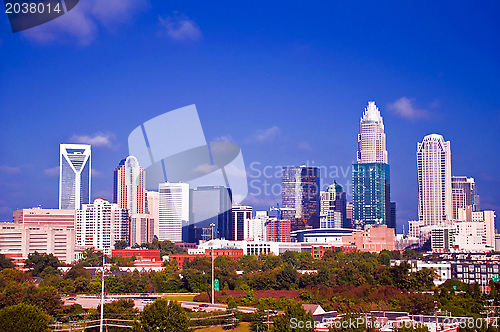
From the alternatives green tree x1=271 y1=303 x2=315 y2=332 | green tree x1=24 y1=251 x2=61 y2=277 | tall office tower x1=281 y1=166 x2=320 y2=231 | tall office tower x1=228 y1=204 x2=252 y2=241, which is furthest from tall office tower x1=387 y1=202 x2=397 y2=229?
green tree x1=271 y1=303 x2=315 y2=332

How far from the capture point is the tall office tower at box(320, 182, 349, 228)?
5281 centimetres

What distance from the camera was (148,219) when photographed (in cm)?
4478

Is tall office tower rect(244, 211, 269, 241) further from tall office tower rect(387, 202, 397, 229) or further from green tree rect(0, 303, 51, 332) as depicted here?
green tree rect(0, 303, 51, 332)

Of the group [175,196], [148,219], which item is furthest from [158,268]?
[175,196]

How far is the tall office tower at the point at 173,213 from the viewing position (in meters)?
48.8

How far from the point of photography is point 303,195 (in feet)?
177

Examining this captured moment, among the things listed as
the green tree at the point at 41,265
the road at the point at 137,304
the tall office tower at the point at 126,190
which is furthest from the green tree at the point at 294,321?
the tall office tower at the point at 126,190

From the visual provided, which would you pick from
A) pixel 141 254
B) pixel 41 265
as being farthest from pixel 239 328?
pixel 141 254

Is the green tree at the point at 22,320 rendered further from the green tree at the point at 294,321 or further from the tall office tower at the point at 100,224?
the tall office tower at the point at 100,224

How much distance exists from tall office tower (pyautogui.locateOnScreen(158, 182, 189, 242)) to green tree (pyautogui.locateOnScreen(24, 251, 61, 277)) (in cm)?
2508

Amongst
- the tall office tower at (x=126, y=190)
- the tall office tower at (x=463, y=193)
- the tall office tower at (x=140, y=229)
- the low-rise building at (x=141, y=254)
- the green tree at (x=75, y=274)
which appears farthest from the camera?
the tall office tower at (x=463, y=193)

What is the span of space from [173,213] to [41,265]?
2709 cm

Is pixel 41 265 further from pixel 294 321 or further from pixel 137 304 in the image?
pixel 294 321

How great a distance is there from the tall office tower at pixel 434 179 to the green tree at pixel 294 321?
46422mm
